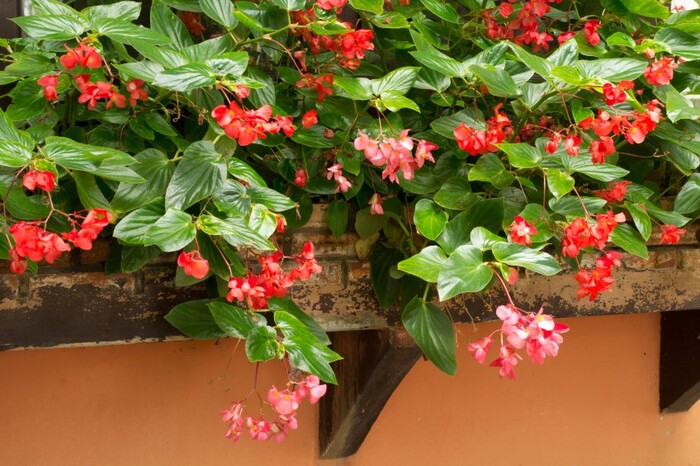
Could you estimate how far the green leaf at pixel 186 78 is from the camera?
3.28 feet

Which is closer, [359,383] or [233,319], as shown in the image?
[233,319]

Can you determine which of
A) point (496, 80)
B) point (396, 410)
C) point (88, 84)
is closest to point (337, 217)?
point (496, 80)

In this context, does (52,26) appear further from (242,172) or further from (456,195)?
(456,195)

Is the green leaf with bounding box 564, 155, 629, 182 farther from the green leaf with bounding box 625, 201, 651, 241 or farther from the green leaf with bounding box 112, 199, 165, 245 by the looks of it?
the green leaf with bounding box 112, 199, 165, 245

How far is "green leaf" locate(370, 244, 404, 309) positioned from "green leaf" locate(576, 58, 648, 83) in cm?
39

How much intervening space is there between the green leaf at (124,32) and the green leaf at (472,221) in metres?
0.47

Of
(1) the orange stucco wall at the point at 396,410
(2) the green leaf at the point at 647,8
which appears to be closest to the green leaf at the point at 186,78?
(1) the orange stucco wall at the point at 396,410

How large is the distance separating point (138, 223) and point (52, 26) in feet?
0.87

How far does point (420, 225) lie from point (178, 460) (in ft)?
2.50

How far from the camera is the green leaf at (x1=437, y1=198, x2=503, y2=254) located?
119cm

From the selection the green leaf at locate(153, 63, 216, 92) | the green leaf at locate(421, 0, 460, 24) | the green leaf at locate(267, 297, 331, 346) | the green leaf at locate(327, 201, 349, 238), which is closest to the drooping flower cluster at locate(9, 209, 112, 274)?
the green leaf at locate(153, 63, 216, 92)

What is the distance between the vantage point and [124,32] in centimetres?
107

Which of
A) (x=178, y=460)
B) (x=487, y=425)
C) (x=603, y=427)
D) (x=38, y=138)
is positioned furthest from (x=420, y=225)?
(x=603, y=427)

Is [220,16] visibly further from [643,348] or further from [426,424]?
[643,348]
